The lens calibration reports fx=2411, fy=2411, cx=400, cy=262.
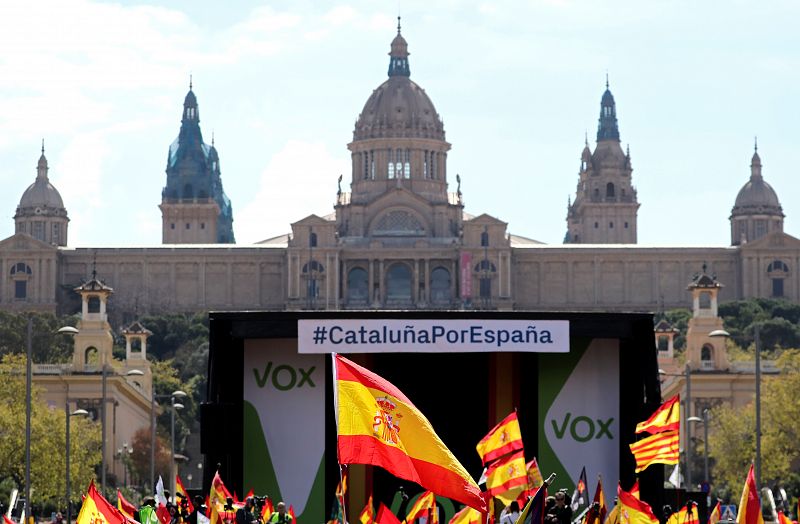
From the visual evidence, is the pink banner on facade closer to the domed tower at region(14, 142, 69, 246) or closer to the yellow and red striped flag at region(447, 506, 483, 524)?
the domed tower at region(14, 142, 69, 246)

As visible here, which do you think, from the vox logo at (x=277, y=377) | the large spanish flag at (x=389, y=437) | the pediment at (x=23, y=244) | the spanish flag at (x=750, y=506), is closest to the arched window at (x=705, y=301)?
the pediment at (x=23, y=244)

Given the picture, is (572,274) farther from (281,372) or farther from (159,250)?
(281,372)

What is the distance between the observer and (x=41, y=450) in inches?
3009

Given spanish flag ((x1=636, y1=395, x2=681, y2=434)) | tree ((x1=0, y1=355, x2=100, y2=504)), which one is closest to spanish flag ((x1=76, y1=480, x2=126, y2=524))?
spanish flag ((x1=636, y1=395, x2=681, y2=434))

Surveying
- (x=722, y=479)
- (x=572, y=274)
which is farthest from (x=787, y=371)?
(x=572, y=274)

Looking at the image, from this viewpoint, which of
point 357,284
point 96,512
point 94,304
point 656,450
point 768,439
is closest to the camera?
point 96,512

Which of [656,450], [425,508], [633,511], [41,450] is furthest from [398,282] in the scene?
[633,511]

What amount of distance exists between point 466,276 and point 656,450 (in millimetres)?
151063

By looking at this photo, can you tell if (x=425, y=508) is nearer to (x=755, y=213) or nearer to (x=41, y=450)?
(x=41, y=450)

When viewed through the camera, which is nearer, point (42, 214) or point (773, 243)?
point (773, 243)

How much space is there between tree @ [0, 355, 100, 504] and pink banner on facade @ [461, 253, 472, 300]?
98.2 m

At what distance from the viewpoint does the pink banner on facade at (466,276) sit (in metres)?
181

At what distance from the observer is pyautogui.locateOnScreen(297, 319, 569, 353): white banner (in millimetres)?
30875

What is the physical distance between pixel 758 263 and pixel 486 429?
154 metres
